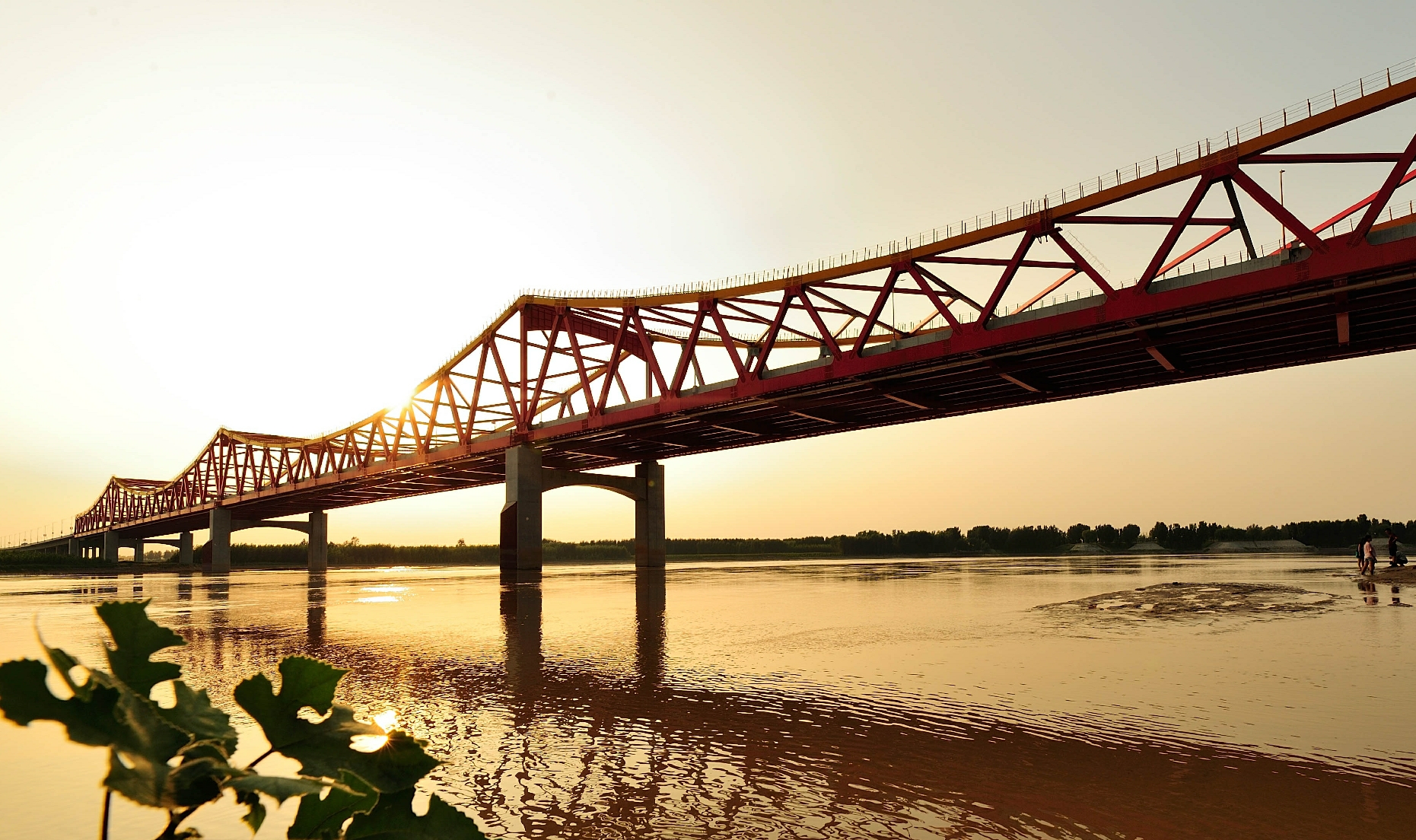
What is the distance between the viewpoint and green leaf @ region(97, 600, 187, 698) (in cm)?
114

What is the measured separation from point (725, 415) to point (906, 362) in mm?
13410

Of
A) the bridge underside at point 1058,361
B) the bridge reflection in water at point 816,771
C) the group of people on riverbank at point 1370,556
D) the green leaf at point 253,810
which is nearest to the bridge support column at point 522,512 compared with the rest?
the bridge underside at point 1058,361

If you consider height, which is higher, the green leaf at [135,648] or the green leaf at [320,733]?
the green leaf at [135,648]

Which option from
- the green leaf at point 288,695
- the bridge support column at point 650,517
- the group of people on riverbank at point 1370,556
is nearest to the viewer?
the green leaf at point 288,695

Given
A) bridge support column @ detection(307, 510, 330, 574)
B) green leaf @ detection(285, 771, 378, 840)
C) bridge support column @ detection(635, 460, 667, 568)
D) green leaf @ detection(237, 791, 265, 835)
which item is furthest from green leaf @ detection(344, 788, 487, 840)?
bridge support column @ detection(307, 510, 330, 574)

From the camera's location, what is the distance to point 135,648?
3.78ft

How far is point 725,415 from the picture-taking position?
1892 inches

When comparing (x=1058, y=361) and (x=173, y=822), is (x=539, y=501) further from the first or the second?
(x=173, y=822)

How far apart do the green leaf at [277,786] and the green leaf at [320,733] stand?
137 millimetres

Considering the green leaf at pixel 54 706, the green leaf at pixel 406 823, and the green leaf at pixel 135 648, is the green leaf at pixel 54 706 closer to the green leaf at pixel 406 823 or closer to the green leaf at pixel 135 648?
the green leaf at pixel 135 648

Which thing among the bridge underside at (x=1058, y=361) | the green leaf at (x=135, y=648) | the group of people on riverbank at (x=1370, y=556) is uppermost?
the bridge underside at (x=1058, y=361)

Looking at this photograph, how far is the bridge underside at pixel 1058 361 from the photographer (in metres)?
28.9

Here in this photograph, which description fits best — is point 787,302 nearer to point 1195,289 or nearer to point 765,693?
point 1195,289

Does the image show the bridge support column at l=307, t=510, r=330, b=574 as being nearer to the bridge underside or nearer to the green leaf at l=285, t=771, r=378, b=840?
the bridge underside
